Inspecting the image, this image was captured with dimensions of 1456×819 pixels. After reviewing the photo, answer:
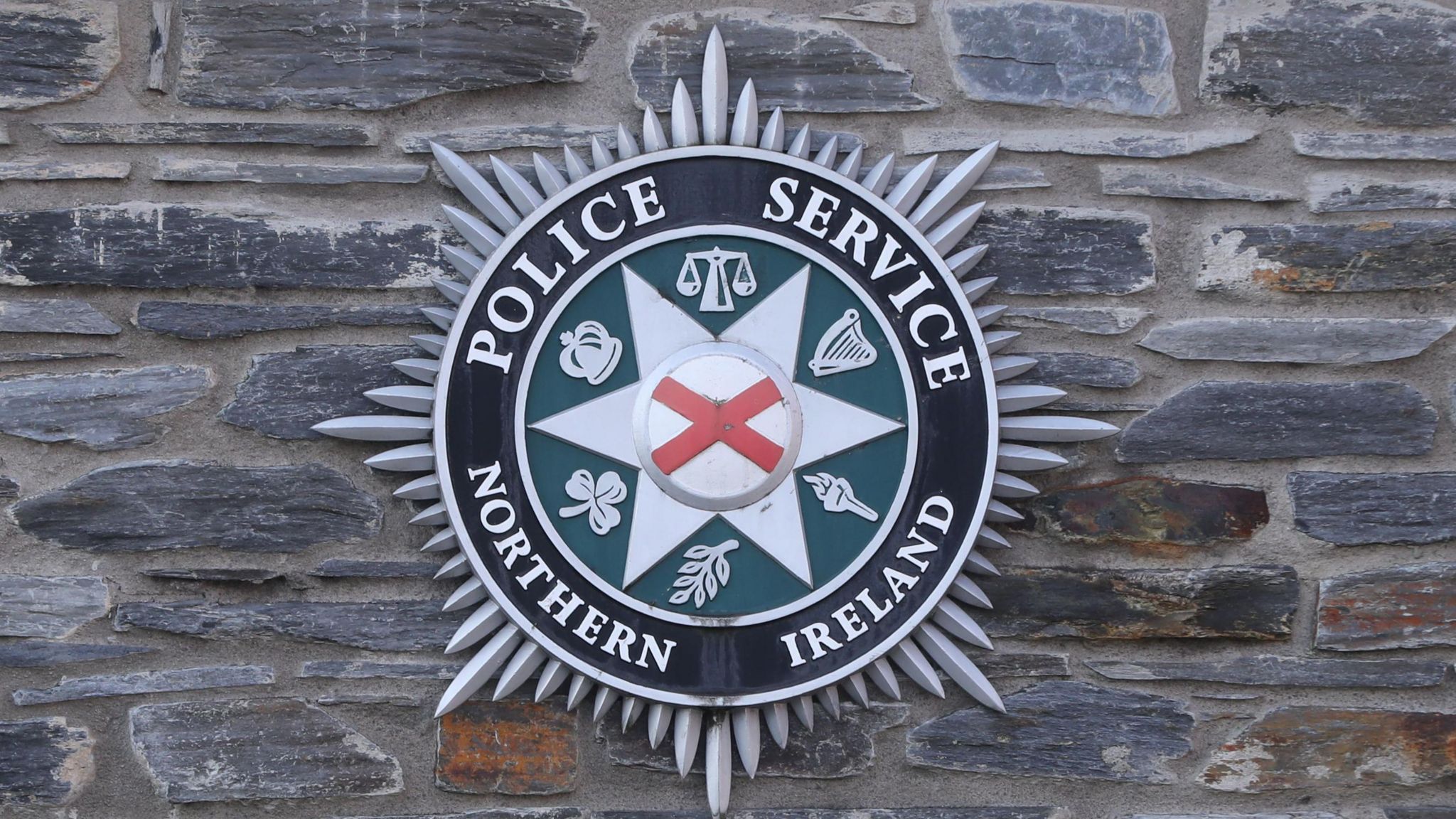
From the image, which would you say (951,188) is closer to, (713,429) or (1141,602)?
(713,429)

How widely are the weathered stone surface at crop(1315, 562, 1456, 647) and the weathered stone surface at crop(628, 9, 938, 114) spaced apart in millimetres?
940

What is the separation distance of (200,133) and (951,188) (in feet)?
3.44

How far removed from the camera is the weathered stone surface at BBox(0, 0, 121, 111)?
1.82 metres

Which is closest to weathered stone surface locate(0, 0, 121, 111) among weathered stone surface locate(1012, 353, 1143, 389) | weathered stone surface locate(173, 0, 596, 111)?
weathered stone surface locate(173, 0, 596, 111)

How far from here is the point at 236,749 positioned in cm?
184

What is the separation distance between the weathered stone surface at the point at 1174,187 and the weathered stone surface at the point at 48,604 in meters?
1.53

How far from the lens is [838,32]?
187cm

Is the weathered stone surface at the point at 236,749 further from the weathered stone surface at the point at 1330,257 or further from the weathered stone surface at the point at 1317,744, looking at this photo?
the weathered stone surface at the point at 1330,257

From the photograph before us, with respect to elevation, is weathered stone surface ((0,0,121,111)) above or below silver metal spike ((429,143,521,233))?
above

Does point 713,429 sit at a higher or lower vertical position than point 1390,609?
higher

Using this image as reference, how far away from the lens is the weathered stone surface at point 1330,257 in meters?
1.89

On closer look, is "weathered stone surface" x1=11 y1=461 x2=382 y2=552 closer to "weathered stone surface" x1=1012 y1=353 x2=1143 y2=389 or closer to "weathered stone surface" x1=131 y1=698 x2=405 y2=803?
"weathered stone surface" x1=131 y1=698 x2=405 y2=803

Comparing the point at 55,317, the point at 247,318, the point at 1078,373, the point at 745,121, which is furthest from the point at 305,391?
the point at 1078,373

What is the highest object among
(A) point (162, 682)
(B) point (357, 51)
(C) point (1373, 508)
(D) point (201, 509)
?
(B) point (357, 51)
